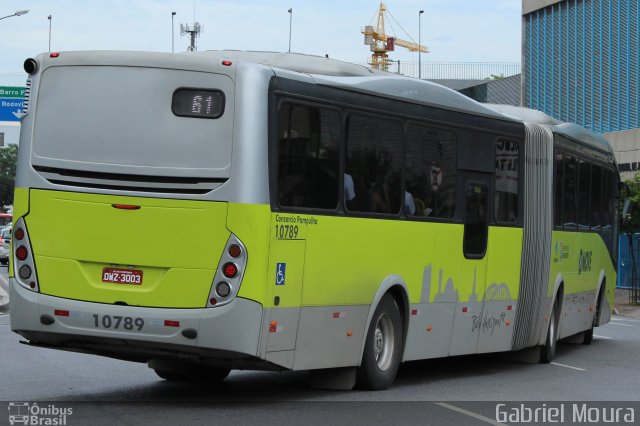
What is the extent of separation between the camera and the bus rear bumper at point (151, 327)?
1080 centimetres

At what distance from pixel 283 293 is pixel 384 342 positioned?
2440mm

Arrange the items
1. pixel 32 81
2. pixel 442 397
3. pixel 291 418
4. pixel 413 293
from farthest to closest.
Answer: pixel 413 293 < pixel 442 397 < pixel 32 81 < pixel 291 418

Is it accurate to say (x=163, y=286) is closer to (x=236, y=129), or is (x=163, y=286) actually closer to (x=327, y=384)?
(x=236, y=129)

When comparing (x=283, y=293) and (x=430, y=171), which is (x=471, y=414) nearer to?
(x=283, y=293)

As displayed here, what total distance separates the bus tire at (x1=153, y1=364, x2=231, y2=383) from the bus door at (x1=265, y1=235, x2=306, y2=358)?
79.1 inches

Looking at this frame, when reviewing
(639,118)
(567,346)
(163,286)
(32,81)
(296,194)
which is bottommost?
(567,346)

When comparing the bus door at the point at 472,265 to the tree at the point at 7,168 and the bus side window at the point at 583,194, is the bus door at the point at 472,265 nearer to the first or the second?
the bus side window at the point at 583,194

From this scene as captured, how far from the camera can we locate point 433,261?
47.3 feet

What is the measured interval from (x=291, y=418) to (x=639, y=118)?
41.6 metres

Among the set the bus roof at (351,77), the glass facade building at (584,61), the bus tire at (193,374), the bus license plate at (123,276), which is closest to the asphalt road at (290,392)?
the bus tire at (193,374)

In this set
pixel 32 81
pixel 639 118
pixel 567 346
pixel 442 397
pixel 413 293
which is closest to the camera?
pixel 32 81

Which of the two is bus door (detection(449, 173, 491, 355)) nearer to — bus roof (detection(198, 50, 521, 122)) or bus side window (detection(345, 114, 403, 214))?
bus roof (detection(198, 50, 521, 122))

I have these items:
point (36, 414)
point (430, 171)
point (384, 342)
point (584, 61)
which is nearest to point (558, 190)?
point (430, 171)

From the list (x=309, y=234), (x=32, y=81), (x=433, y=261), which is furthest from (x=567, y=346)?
(x=32, y=81)
